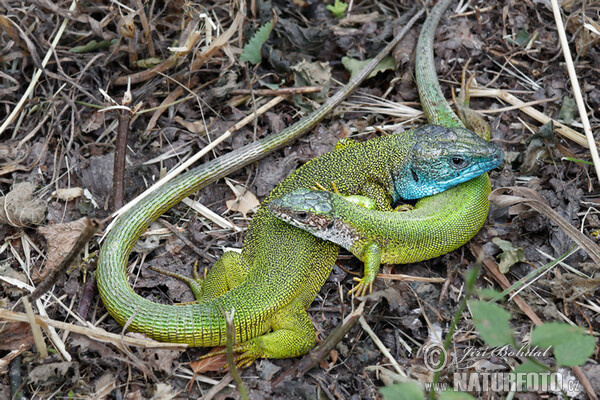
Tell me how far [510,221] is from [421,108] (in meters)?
1.56

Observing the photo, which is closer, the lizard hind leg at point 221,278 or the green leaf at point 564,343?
the green leaf at point 564,343

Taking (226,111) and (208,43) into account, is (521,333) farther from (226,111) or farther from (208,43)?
(208,43)

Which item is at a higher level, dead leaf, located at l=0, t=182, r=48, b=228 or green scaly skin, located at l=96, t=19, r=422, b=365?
dead leaf, located at l=0, t=182, r=48, b=228

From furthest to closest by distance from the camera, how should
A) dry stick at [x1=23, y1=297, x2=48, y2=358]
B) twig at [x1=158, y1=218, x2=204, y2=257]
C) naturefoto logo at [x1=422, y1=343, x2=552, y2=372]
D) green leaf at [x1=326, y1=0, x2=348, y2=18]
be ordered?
green leaf at [x1=326, y1=0, x2=348, y2=18]
twig at [x1=158, y1=218, x2=204, y2=257]
naturefoto logo at [x1=422, y1=343, x2=552, y2=372]
dry stick at [x1=23, y1=297, x2=48, y2=358]

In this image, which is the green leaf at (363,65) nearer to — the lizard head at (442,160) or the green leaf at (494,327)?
the lizard head at (442,160)

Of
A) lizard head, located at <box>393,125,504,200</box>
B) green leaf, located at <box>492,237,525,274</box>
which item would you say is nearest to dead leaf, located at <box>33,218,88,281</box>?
lizard head, located at <box>393,125,504,200</box>

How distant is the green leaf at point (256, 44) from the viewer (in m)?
5.71

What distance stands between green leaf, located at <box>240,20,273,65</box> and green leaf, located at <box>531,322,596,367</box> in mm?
4113

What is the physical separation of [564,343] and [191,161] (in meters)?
3.55

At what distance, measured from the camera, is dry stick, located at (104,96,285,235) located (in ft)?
15.3

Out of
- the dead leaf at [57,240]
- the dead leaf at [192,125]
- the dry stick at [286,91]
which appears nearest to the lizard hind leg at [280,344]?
the dead leaf at [57,240]

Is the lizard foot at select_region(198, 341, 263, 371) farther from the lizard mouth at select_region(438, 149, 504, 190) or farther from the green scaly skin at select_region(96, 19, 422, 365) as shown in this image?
the lizard mouth at select_region(438, 149, 504, 190)

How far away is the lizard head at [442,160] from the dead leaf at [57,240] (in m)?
2.80

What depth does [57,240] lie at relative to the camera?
173 inches
